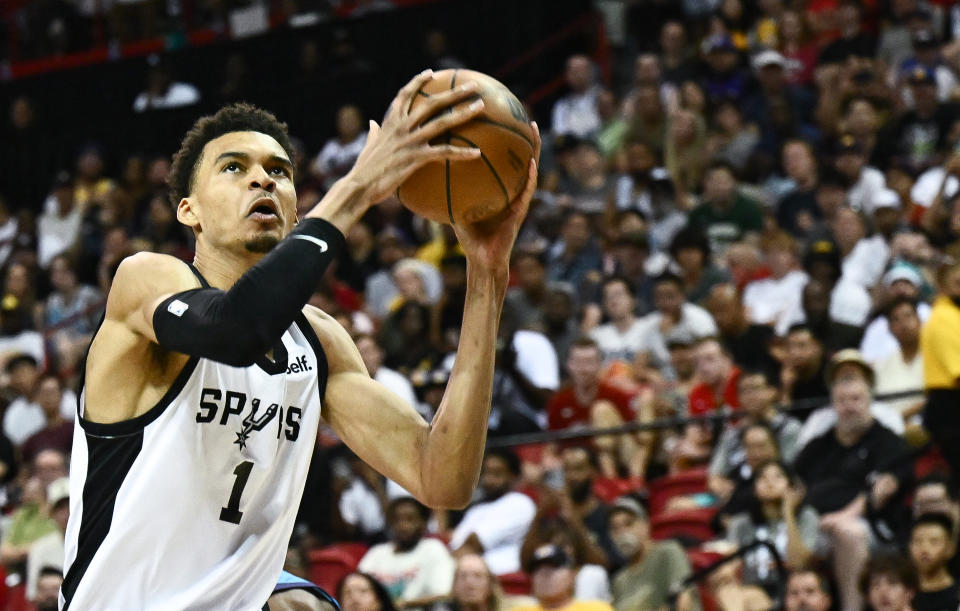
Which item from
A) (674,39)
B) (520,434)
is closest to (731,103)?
(674,39)

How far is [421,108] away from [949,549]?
473 centimetres

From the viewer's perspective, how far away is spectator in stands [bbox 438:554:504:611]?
788 cm

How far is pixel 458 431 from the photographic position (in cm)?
381

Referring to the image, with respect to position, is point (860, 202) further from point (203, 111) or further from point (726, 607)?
point (203, 111)

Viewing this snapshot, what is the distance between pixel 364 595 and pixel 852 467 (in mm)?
2593


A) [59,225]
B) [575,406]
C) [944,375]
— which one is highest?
[944,375]

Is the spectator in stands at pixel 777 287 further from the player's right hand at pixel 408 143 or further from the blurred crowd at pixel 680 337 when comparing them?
the player's right hand at pixel 408 143

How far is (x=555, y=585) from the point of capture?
25.3 ft

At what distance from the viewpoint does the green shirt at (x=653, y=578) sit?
25.7 ft

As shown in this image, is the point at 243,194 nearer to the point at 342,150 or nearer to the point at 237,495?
the point at 237,495

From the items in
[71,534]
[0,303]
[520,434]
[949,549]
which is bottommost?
[0,303]

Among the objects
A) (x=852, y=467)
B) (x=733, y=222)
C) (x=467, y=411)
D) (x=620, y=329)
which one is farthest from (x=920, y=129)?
(x=467, y=411)

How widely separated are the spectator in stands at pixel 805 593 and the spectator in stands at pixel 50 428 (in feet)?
18.6

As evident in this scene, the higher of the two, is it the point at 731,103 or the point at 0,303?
the point at 731,103
